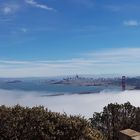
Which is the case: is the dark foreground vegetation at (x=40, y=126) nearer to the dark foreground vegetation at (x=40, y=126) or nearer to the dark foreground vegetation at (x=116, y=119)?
the dark foreground vegetation at (x=40, y=126)

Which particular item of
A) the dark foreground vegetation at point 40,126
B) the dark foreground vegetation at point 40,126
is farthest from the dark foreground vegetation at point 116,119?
the dark foreground vegetation at point 40,126

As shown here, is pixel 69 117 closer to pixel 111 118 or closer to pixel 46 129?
pixel 46 129

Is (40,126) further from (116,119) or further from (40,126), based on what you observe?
(116,119)

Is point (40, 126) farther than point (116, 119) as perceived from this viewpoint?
No

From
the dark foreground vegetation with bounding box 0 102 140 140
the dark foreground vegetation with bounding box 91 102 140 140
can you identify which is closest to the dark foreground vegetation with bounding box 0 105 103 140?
the dark foreground vegetation with bounding box 0 102 140 140

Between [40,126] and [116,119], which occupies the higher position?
[40,126]

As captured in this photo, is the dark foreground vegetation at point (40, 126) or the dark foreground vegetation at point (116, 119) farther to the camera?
the dark foreground vegetation at point (116, 119)

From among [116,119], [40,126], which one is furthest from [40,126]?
[116,119]
